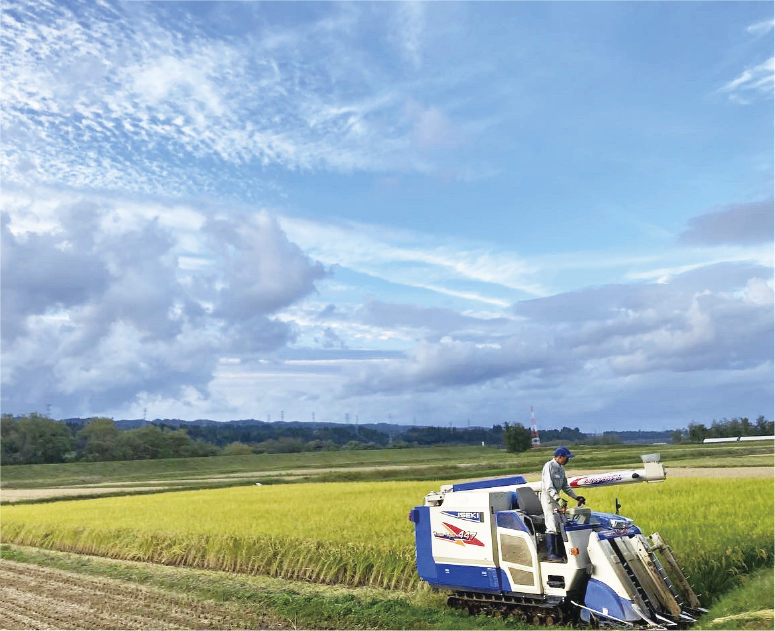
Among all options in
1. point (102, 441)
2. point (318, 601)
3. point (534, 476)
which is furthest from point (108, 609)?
point (102, 441)

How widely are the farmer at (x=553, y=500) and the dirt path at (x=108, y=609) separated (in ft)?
15.4

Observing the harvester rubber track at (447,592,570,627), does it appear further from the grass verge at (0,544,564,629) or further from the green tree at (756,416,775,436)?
the green tree at (756,416,775,436)

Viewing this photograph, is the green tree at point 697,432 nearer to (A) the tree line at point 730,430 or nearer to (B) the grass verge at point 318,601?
(A) the tree line at point 730,430

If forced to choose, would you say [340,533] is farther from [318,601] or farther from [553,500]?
[553,500]

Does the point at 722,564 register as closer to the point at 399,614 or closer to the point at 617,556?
the point at 617,556

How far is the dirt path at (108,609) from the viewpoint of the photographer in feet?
40.9

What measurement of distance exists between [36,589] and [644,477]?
13.9m

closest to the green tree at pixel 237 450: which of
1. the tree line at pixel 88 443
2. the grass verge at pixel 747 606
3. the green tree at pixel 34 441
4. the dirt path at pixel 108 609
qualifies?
the tree line at pixel 88 443

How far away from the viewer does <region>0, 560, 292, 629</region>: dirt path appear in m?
12.5

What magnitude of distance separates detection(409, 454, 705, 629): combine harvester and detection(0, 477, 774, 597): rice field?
211 centimetres

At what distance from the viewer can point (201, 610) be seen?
13.3 metres

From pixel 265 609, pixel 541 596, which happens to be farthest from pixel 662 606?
pixel 265 609

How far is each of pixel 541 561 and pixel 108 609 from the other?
8473 millimetres

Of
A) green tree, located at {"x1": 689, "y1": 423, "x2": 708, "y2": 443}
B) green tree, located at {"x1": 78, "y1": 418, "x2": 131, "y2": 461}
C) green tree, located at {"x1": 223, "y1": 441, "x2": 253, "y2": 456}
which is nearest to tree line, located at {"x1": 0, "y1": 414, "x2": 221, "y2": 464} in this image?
green tree, located at {"x1": 78, "y1": 418, "x2": 131, "y2": 461}
